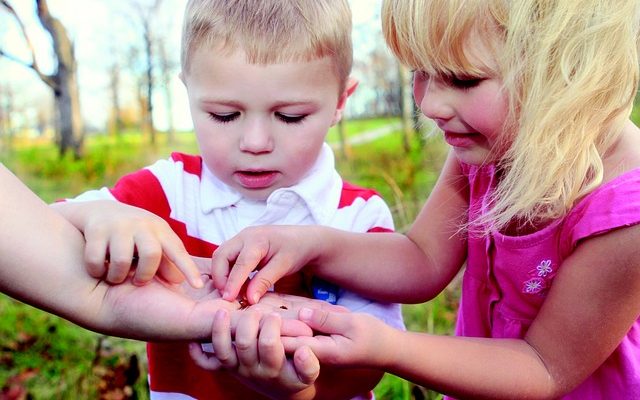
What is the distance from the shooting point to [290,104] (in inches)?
60.5

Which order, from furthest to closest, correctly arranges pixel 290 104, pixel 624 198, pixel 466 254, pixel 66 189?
pixel 66 189, pixel 466 254, pixel 290 104, pixel 624 198

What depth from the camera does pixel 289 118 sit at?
62.0 inches

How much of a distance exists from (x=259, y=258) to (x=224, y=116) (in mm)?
331

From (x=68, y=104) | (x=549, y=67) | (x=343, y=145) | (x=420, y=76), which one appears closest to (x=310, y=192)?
(x=420, y=76)

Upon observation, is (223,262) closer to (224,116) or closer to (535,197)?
(224,116)

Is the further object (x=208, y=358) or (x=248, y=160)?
(x=248, y=160)

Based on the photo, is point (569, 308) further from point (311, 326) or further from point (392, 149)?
point (392, 149)

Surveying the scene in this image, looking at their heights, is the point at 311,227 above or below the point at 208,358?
above

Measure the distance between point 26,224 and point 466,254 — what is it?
3.45 ft

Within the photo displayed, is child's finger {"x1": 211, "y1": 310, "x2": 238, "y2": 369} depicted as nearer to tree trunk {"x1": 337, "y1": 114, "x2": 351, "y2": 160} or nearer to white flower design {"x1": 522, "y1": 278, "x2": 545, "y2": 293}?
white flower design {"x1": 522, "y1": 278, "x2": 545, "y2": 293}

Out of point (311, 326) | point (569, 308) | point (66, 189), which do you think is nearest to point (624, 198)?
point (569, 308)

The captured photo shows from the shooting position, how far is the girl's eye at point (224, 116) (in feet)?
5.12

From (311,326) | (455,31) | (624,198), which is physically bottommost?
(311,326)

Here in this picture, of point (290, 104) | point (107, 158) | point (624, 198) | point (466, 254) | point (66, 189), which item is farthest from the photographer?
point (107, 158)
